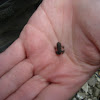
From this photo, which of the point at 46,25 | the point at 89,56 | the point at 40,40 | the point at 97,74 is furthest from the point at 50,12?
the point at 97,74

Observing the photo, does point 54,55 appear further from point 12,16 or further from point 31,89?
point 12,16

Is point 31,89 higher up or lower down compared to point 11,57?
lower down

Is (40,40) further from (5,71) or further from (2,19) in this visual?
(2,19)

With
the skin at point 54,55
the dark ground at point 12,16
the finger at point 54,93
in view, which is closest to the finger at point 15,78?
the skin at point 54,55

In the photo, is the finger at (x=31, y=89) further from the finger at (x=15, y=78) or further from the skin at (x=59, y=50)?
the skin at (x=59, y=50)

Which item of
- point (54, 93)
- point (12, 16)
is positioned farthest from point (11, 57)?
point (12, 16)
